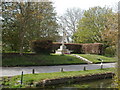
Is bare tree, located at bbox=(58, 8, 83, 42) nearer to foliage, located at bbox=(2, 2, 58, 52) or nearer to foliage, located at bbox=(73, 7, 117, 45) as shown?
foliage, located at bbox=(73, 7, 117, 45)

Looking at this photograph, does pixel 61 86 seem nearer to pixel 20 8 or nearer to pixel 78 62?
pixel 78 62

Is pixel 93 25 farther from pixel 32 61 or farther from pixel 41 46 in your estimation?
pixel 32 61

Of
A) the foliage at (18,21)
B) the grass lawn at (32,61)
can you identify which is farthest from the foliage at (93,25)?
the foliage at (18,21)

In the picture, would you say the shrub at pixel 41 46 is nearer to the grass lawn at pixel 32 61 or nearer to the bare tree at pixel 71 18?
the grass lawn at pixel 32 61

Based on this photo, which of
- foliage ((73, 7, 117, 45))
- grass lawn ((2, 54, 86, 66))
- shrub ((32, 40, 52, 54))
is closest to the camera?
grass lawn ((2, 54, 86, 66))

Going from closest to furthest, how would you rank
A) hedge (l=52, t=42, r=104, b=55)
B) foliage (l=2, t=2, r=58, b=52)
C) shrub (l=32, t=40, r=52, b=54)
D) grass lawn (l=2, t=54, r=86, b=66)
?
grass lawn (l=2, t=54, r=86, b=66)
foliage (l=2, t=2, r=58, b=52)
shrub (l=32, t=40, r=52, b=54)
hedge (l=52, t=42, r=104, b=55)

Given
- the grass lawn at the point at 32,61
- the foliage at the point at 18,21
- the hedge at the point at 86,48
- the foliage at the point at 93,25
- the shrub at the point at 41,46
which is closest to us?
the grass lawn at the point at 32,61

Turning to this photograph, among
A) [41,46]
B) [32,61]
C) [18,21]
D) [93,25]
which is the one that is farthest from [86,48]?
[18,21]

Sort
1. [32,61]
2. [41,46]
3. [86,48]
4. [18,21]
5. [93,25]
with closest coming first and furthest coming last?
[32,61]
[18,21]
[41,46]
[86,48]
[93,25]

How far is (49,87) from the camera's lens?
9.15 metres

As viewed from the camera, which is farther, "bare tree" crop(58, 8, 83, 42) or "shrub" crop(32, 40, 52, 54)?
"bare tree" crop(58, 8, 83, 42)

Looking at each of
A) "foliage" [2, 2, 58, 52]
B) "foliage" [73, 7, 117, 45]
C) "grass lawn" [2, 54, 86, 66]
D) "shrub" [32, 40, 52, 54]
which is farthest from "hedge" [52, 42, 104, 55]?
"foliage" [2, 2, 58, 52]

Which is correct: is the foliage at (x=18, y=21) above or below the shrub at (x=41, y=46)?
above

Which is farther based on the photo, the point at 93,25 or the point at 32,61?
the point at 93,25
